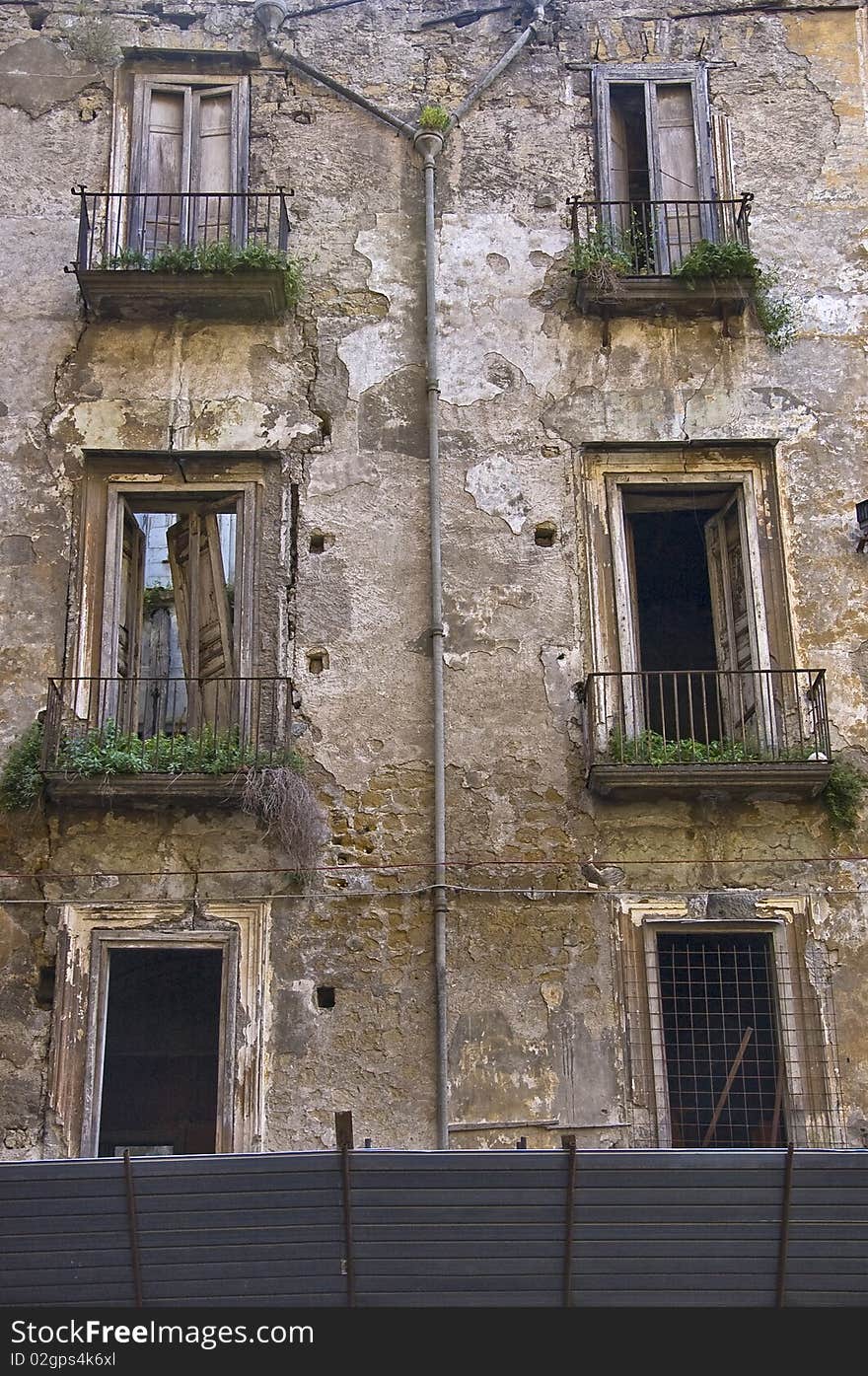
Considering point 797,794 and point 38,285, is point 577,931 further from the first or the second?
point 38,285

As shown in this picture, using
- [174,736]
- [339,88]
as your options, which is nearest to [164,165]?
[339,88]

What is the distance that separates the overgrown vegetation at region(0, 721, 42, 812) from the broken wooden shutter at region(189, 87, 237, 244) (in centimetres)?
432

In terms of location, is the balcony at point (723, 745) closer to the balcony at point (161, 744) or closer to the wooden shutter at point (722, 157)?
the balcony at point (161, 744)

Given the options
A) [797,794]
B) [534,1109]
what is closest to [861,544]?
[797,794]

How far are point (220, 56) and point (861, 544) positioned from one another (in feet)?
22.2

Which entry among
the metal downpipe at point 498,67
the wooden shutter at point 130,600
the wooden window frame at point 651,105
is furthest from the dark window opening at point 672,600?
the wooden shutter at point 130,600

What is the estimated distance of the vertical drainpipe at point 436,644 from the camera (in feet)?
35.7

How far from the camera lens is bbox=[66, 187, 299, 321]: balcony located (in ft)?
41.4

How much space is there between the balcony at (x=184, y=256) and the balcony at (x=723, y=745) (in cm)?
412

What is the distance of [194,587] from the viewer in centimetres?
1267

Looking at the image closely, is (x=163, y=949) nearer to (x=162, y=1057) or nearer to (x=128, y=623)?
(x=128, y=623)

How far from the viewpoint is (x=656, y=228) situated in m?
13.3

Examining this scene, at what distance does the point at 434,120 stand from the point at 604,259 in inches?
76.3

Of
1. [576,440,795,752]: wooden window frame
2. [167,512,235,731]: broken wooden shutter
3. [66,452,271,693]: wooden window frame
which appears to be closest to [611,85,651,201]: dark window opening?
[576,440,795,752]: wooden window frame
